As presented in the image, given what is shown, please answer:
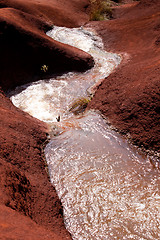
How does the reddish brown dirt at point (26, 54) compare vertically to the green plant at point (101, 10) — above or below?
below

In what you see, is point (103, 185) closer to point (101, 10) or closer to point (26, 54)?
point (26, 54)

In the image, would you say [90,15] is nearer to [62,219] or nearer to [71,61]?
[71,61]

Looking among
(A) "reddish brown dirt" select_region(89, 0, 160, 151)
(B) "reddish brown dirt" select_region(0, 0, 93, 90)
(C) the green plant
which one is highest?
(C) the green plant

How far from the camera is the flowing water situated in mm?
2580

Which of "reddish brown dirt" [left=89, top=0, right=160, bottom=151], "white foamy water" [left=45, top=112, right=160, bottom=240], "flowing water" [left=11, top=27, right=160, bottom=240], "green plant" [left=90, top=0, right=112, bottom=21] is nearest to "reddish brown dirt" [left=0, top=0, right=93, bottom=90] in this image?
"flowing water" [left=11, top=27, right=160, bottom=240]

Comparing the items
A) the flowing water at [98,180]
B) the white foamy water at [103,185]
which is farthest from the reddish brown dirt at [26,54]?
the white foamy water at [103,185]

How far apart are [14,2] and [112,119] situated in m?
7.75

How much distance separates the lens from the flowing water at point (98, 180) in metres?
2.58

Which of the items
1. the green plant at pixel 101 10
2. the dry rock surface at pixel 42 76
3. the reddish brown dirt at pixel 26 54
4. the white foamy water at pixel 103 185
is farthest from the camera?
the green plant at pixel 101 10

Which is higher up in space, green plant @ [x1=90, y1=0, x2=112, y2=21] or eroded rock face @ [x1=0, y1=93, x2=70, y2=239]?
green plant @ [x1=90, y1=0, x2=112, y2=21]

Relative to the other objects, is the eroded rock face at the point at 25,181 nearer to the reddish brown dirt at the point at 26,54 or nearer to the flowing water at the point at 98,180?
the flowing water at the point at 98,180

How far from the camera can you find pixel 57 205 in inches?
105

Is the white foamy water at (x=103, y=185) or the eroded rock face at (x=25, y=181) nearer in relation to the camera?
the eroded rock face at (x=25, y=181)

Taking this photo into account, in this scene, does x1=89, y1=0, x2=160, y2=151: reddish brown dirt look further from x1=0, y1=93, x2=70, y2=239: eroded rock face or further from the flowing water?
x1=0, y1=93, x2=70, y2=239: eroded rock face
